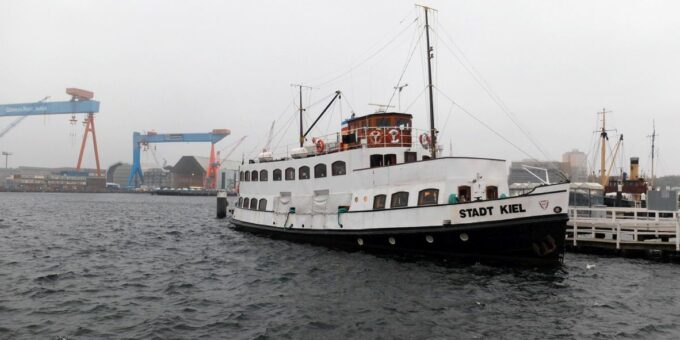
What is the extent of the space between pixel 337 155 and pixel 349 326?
41.3 feet

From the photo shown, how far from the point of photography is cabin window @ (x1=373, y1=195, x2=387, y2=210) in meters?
20.3

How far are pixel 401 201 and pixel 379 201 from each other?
1.26 m

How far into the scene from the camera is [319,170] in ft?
78.2

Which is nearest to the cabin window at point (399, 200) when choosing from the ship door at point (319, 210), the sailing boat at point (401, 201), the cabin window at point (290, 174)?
the sailing boat at point (401, 201)

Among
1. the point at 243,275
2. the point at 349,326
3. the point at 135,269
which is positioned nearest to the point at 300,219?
the point at 243,275

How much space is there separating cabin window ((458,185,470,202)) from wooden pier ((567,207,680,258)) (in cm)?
816

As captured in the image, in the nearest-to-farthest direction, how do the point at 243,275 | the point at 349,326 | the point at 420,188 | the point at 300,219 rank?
the point at 349,326, the point at 243,275, the point at 420,188, the point at 300,219

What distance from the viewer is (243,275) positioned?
17.1 metres

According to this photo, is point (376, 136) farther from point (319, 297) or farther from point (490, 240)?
point (319, 297)

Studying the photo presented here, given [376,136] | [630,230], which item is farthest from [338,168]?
[630,230]

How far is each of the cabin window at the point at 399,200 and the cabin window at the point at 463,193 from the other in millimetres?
2342

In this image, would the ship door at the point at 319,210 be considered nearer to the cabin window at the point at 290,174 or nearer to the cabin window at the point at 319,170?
the cabin window at the point at 319,170

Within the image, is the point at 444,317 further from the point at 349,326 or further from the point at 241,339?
the point at 241,339

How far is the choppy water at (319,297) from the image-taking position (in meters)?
10.9
